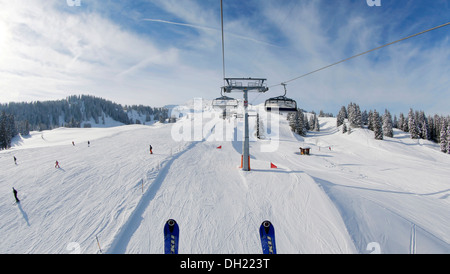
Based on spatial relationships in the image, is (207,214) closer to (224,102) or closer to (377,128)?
(224,102)

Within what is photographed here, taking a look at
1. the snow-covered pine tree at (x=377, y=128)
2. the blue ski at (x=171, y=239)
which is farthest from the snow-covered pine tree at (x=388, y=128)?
the blue ski at (x=171, y=239)

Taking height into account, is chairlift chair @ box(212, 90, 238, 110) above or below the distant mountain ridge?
below

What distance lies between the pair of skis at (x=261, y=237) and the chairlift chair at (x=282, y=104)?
9.97 metres

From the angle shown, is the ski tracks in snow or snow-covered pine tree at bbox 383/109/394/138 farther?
snow-covered pine tree at bbox 383/109/394/138

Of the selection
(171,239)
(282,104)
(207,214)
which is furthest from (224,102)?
(171,239)

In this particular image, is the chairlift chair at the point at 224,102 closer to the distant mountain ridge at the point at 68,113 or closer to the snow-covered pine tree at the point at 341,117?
the snow-covered pine tree at the point at 341,117

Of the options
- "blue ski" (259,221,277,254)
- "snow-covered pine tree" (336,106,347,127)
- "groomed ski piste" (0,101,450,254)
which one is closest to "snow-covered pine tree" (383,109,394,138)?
"snow-covered pine tree" (336,106,347,127)

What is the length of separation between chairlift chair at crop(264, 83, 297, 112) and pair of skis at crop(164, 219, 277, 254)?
997cm

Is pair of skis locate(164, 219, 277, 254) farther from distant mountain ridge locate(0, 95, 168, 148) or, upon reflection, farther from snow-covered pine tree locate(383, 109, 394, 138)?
distant mountain ridge locate(0, 95, 168, 148)

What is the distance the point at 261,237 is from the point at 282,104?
10.4 meters

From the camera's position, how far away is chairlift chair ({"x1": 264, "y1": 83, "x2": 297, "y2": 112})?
12.7 m

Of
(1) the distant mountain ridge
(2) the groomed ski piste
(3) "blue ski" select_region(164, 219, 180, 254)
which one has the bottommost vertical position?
(2) the groomed ski piste

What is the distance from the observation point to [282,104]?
501 inches
